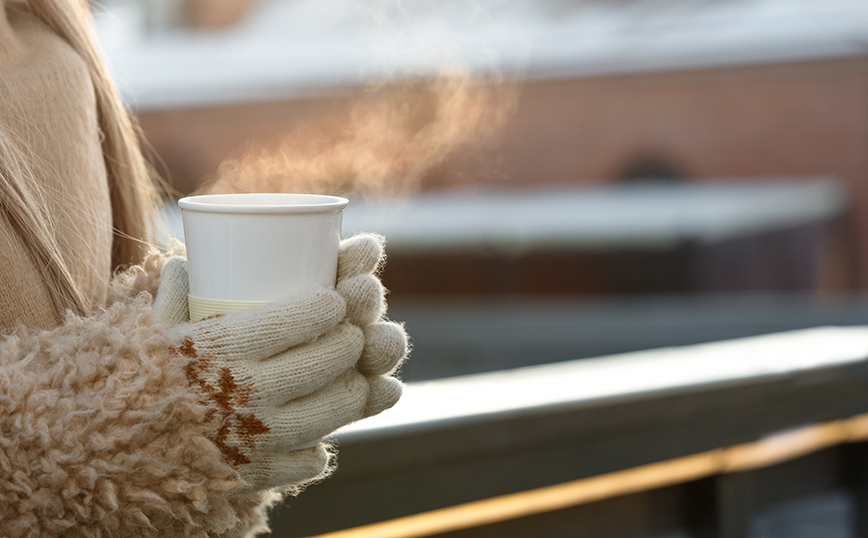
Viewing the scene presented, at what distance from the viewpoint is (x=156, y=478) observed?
546 mm

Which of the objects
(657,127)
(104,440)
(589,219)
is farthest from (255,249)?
(657,127)

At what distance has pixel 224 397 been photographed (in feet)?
1.81

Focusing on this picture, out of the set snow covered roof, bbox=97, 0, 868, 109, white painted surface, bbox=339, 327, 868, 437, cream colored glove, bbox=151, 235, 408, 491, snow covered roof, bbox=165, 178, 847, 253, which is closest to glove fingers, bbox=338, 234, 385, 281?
cream colored glove, bbox=151, 235, 408, 491

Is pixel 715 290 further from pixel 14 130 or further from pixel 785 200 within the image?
pixel 14 130

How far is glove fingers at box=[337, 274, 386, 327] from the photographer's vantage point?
0.59 metres

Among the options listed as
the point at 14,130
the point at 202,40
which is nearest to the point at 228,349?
the point at 14,130

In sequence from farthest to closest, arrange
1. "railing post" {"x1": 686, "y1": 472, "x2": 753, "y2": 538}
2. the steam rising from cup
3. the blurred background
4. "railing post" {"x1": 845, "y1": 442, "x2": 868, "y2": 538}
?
the steam rising from cup
the blurred background
"railing post" {"x1": 845, "y1": 442, "x2": 868, "y2": 538}
"railing post" {"x1": 686, "y1": 472, "x2": 753, "y2": 538}

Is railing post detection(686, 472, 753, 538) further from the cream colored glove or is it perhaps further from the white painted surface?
the cream colored glove

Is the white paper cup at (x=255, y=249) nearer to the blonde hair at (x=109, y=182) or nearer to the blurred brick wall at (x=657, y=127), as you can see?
the blonde hair at (x=109, y=182)

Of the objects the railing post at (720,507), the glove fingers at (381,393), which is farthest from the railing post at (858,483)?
the glove fingers at (381,393)

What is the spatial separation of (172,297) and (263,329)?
11 centimetres

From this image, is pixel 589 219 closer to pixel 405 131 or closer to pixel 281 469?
pixel 405 131

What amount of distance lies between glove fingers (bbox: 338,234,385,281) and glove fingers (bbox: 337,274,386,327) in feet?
0.05

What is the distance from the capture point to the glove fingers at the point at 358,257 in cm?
61
